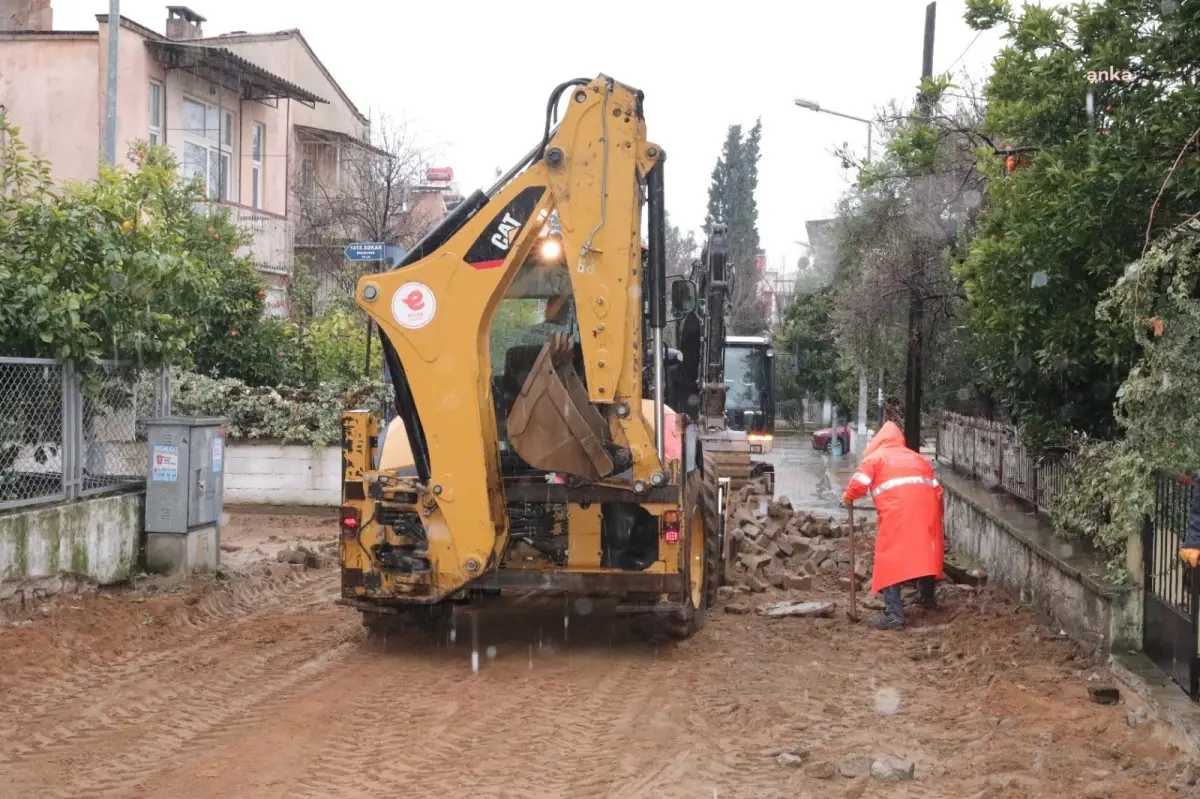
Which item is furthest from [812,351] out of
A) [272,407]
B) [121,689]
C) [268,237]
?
[121,689]

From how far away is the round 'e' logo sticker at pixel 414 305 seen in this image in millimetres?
7504

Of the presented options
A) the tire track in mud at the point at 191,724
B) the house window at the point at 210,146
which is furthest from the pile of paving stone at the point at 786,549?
the house window at the point at 210,146

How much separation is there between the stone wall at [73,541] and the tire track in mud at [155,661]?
36.2 inches

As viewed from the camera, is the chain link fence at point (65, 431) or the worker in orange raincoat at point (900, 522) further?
the worker in orange raincoat at point (900, 522)

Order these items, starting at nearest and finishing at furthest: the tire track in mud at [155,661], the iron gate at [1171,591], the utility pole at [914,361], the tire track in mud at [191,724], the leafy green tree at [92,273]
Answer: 1. the tire track in mud at [191,724]
2. the iron gate at [1171,591]
3. the tire track in mud at [155,661]
4. the leafy green tree at [92,273]
5. the utility pole at [914,361]

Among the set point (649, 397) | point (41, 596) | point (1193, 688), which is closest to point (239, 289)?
point (41, 596)

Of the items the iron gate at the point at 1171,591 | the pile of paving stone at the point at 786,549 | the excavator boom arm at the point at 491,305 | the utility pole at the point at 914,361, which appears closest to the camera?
the iron gate at the point at 1171,591

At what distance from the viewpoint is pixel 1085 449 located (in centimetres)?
916

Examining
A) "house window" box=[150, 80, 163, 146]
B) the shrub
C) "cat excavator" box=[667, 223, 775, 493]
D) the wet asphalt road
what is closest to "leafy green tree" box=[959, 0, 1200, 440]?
"cat excavator" box=[667, 223, 775, 493]

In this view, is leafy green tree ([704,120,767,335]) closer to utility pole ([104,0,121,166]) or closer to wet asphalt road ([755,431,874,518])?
wet asphalt road ([755,431,874,518])

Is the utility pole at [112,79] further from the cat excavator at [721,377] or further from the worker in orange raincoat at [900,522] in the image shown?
the worker in orange raincoat at [900,522]

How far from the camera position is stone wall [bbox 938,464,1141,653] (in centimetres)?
722

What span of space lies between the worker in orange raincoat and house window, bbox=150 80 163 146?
16.6 metres

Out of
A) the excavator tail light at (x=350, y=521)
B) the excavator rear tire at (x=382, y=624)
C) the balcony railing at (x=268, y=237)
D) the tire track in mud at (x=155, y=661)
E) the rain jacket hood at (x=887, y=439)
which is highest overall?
the balcony railing at (x=268, y=237)
